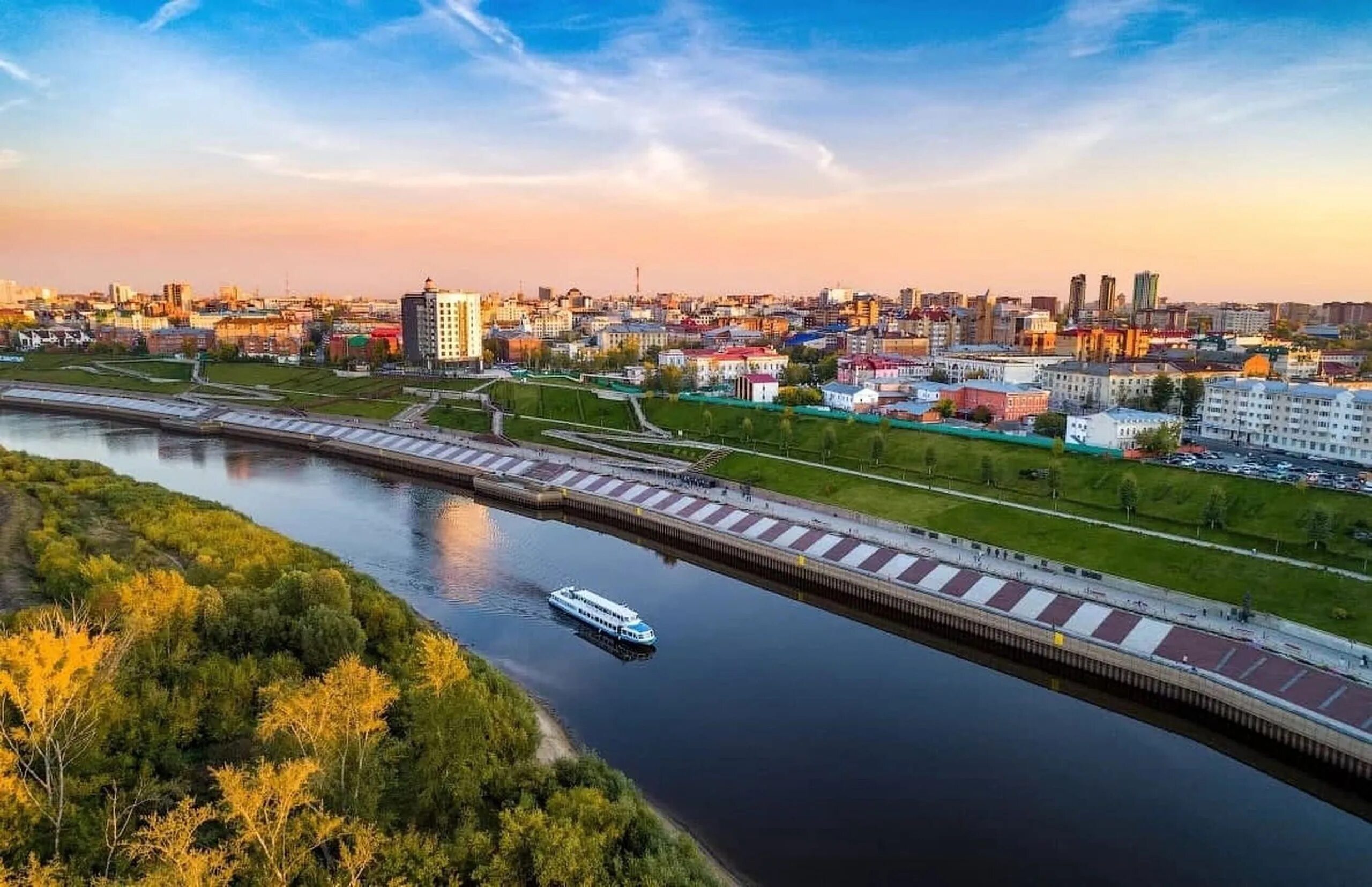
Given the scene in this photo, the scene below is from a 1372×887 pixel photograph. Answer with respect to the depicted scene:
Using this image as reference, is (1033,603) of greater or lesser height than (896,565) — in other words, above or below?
below

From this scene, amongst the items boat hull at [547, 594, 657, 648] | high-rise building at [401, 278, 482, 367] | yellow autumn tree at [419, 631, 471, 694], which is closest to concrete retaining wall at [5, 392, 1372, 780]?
boat hull at [547, 594, 657, 648]

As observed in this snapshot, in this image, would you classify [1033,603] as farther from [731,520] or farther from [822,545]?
[731,520]

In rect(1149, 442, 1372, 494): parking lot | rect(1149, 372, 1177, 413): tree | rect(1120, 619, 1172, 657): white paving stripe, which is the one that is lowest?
rect(1120, 619, 1172, 657): white paving stripe

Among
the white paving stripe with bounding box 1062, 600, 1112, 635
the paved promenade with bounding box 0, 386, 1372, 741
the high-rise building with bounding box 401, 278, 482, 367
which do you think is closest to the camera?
the paved promenade with bounding box 0, 386, 1372, 741

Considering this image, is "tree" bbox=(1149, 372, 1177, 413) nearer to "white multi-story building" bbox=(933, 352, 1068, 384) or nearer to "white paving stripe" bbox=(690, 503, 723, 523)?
"white multi-story building" bbox=(933, 352, 1068, 384)

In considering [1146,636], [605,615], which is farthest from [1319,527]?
[605,615]

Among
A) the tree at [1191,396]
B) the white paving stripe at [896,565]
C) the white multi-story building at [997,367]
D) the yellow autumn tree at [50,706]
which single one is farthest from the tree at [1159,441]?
the yellow autumn tree at [50,706]
